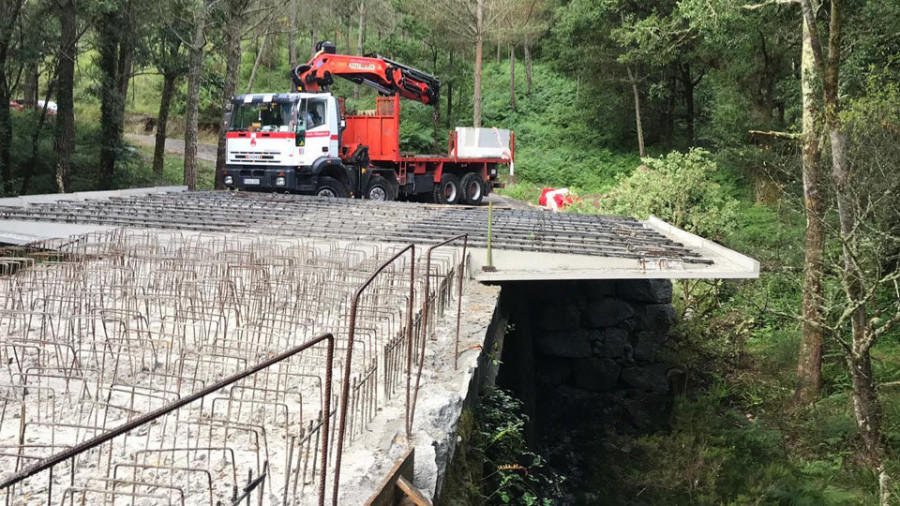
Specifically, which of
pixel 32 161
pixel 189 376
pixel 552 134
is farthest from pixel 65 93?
pixel 552 134

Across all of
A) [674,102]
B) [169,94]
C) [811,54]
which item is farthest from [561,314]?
[674,102]

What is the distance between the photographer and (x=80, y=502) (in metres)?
3.32

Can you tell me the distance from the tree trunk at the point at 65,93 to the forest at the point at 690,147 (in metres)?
0.07

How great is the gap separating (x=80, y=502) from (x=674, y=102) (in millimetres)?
29509

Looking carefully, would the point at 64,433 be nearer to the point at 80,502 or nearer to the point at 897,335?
the point at 80,502

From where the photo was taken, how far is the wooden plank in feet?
10.3

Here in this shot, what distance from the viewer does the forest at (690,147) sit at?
28.2 ft

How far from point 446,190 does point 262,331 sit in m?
14.5

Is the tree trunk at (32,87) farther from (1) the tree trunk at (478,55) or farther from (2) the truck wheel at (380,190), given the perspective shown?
(1) the tree trunk at (478,55)

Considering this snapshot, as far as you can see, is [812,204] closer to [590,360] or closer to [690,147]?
[590,360]

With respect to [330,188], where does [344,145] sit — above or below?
above

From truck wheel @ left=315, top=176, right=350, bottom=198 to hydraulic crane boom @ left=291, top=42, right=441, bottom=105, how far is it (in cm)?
265

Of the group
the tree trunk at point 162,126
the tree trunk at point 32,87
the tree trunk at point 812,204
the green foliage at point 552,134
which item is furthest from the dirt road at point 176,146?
the tree trunk at point 812,204

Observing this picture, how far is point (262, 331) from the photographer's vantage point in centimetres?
650
